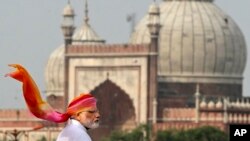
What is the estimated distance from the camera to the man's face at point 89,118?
744cm

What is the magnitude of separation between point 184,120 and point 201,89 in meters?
6.07

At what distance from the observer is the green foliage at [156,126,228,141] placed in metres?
68.2

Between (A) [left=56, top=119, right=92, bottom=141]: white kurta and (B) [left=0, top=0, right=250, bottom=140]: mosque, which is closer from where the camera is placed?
(A) [left=56, top=119, right=92, bottom=141]: white kurta

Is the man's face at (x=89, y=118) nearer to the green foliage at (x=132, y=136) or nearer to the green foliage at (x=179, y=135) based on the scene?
the green foliage at (x=179, y=135)

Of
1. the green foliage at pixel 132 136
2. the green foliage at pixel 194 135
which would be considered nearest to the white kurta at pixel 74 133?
the green foliage at pixel 194 135

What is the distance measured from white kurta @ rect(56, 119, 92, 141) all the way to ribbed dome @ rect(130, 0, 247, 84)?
3177 inches

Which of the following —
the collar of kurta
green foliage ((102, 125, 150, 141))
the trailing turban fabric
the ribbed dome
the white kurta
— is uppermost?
the trailing turban fabric

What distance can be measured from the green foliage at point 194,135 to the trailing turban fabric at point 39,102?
194 feet

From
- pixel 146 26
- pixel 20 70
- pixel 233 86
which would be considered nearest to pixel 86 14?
pixel 146 26

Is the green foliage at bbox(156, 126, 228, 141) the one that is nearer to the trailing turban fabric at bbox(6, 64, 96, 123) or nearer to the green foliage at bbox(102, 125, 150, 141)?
the green foliage at bbox(102, 125, 150, 141)

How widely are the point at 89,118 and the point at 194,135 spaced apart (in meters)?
61.7

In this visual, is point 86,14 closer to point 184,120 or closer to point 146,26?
point 146,26

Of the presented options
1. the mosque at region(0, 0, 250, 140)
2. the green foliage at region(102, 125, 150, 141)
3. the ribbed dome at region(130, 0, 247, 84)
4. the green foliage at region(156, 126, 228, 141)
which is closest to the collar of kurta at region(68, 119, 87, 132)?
the green foliage at region(156, 126, 228, 141)

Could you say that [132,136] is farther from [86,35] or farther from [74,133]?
[74,133]
